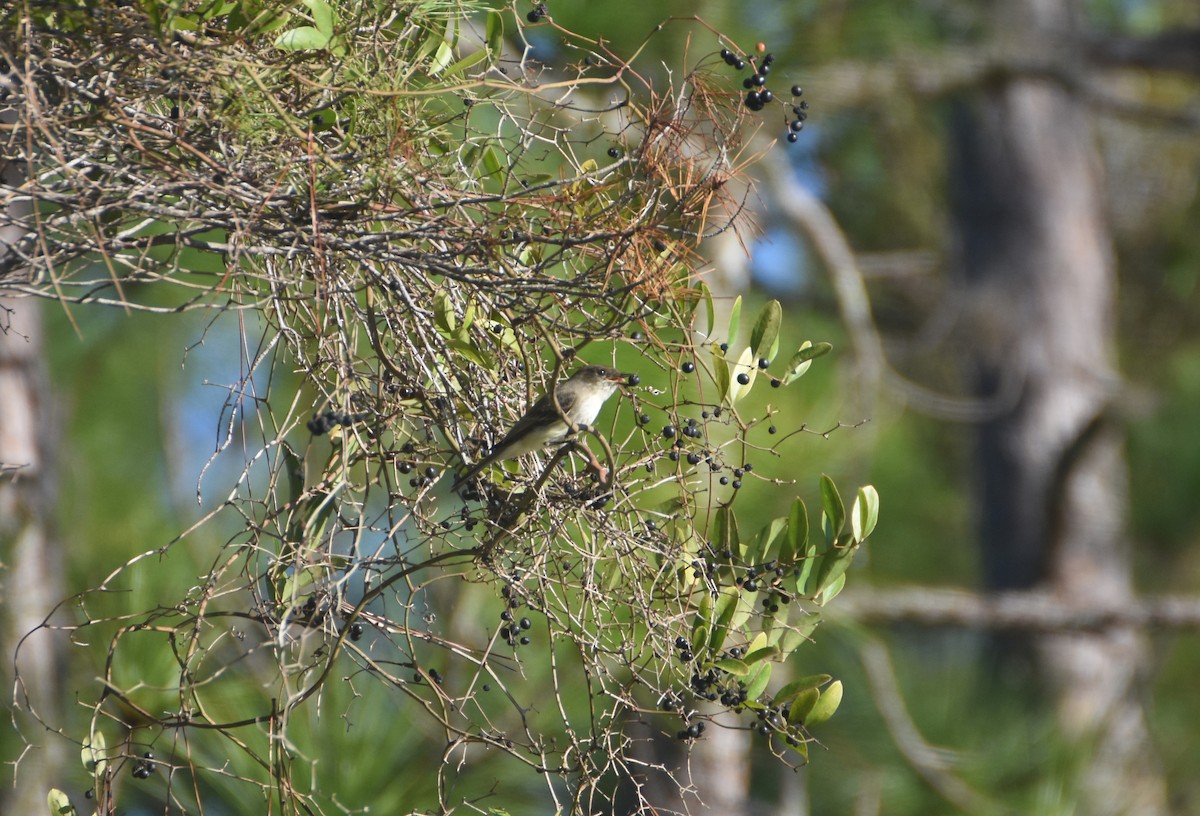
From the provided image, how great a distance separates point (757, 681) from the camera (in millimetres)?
1623

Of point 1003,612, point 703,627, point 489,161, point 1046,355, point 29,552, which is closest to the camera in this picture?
point 703,627

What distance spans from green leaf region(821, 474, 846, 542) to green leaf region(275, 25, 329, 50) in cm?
81

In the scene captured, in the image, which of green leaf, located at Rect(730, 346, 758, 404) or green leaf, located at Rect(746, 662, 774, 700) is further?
green leaf, located at Rect(730, 346, 758, 404)

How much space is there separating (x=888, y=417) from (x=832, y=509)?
196 inches

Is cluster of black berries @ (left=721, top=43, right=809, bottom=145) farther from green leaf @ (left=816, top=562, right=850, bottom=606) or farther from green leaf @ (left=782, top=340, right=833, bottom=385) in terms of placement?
green leaf @ (left=816, top=562, right=850, bottom=606)

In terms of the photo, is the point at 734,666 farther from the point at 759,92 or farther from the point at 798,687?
the point at 759,92

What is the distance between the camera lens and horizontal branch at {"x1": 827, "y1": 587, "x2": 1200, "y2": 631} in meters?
4.46

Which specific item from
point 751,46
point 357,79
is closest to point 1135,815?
point 751,46

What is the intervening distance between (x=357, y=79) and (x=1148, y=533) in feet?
22.5

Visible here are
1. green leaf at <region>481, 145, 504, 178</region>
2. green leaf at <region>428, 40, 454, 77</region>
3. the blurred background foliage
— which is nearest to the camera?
green leaf at <region>428, 40, 454, 77</region>

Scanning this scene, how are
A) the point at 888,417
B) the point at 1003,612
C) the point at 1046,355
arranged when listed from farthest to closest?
the point at 888,417, the point at 1046,355, the point at 1003,612

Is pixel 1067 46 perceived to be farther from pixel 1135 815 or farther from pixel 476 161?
pixel 476 161

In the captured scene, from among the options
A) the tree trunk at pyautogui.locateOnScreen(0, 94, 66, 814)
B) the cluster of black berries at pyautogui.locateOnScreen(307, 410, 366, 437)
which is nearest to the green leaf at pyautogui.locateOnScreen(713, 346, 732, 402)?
the cluster of black berries at pyautogui.locateOnScreen(307, 410, 366, 437)

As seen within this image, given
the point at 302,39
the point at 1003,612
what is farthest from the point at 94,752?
the point at 1003,612
